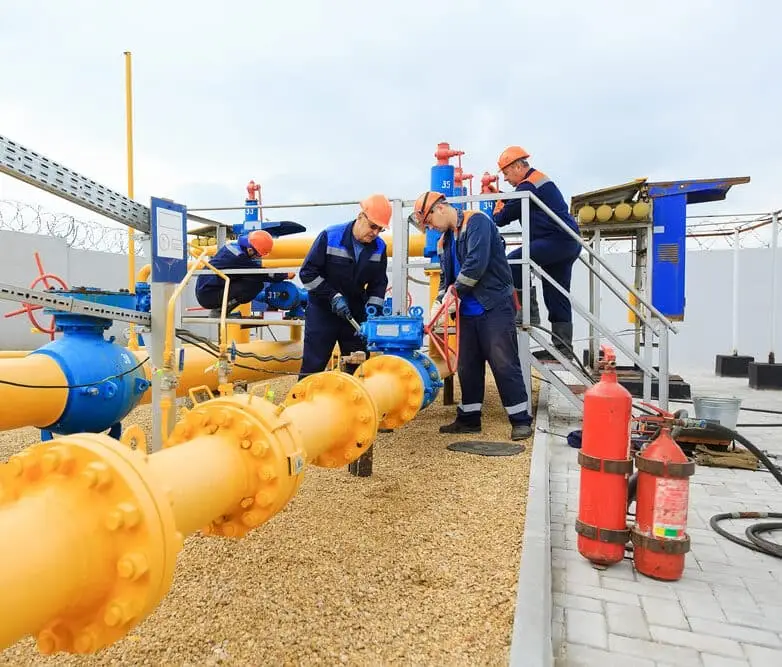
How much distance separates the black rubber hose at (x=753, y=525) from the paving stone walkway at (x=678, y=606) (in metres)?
0.03

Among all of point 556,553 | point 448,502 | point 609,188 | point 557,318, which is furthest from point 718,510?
point 609,188

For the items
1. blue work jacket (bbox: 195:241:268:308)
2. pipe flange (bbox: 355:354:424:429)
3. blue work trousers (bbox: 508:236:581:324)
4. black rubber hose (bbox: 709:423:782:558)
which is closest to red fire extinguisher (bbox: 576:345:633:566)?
black rubber hose (bbox: 709:423:782:558)

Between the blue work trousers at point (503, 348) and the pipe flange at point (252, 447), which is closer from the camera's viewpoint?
the pipe flange at point (252, 447)

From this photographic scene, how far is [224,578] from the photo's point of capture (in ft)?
6.77

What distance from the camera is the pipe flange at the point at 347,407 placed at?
2.19 m

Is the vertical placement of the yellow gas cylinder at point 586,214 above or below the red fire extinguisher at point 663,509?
above

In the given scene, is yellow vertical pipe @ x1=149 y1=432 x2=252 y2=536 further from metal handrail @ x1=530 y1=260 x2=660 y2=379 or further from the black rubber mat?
metal handrail @ x1=530 y1=260 x2=660 y2=379

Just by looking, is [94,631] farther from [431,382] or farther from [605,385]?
[431,382]

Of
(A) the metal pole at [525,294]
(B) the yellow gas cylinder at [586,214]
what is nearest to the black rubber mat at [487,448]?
(A) the metal pole at [525,294]

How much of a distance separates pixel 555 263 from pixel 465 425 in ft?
5.99

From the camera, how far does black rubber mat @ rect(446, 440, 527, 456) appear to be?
3676mm

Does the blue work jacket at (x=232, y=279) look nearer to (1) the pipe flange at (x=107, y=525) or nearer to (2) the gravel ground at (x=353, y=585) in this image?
(2) the gravel ground at (x=353, y=585)

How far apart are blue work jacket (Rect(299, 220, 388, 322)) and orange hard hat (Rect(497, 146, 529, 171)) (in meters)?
1.37

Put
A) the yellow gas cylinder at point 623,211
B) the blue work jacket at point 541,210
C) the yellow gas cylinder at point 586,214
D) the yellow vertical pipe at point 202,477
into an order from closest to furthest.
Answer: the yellow vertical pipe at point 202,477 → the blue work jacket at point 541,210 → the yellow gas cylinder at point 623,211 → the yellow gas cylinder at point 586,214
